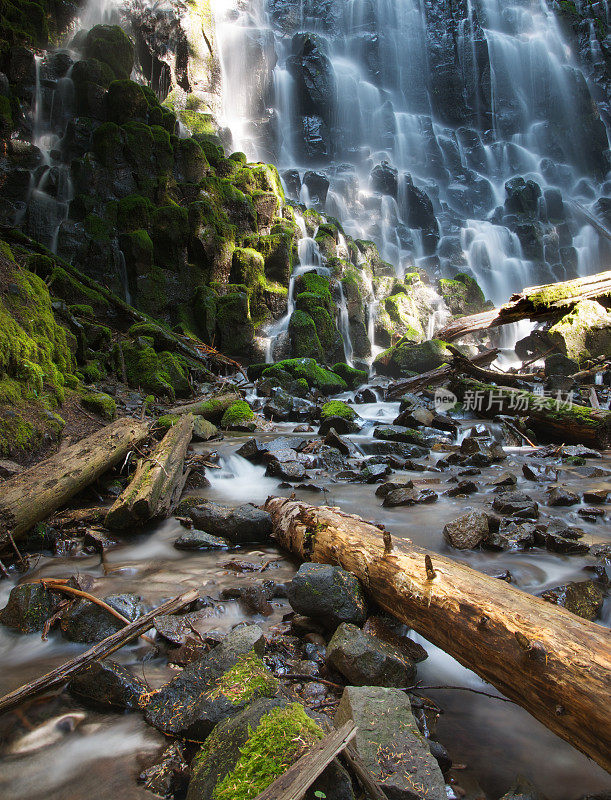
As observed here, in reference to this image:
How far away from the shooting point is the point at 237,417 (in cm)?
934

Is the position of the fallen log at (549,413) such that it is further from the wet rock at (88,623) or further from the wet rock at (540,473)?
the wet rock at (88,623)

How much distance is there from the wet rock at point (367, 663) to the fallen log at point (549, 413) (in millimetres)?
7424

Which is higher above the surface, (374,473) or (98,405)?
(98,405)

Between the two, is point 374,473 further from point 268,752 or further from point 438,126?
point 438,126

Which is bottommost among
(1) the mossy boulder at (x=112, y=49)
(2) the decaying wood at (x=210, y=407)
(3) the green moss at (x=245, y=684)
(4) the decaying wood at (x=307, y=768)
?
(3) the green moss at (x=245, y=684)

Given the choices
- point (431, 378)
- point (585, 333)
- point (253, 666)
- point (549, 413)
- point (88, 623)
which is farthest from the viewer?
point (585, 333)

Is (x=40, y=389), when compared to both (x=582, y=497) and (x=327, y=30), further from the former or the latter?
(x=327, y=30)

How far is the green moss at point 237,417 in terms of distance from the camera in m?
9.25

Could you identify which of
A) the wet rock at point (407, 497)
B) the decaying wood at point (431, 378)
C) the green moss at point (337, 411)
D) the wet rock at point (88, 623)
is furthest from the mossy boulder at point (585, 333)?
the wet rock at point (88, 623)

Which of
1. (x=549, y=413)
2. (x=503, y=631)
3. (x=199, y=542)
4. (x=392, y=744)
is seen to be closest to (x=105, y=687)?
(x=392, y=744)

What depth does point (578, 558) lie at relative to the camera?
3625 mm

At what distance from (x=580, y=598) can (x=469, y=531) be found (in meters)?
1.09

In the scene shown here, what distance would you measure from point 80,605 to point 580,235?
43.7 meters

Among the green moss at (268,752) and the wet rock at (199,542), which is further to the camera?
the wet rock at (199,542)
